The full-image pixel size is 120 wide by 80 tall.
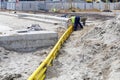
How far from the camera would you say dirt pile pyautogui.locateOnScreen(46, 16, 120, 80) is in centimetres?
955

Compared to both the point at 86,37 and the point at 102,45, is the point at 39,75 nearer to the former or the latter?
the point at 102,45

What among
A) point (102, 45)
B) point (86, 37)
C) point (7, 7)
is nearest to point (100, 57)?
point (102, 45)

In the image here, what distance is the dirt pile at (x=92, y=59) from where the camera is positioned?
9547 millimetres

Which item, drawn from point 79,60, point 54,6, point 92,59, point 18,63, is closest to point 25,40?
point 18,63

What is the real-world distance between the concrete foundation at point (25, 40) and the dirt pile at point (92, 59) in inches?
40.4

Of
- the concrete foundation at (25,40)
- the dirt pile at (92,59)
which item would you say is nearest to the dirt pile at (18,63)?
the concrete foundation at (25,40)

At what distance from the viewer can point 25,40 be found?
46.7 feet

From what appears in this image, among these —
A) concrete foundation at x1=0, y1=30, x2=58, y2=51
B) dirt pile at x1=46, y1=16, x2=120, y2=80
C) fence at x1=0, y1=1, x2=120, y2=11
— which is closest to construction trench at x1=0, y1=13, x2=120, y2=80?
dirt pile at x1=46, y1=16, x2=120, y2=80

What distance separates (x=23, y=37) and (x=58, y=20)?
1203cm

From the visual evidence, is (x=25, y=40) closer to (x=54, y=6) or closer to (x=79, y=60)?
(x=79, y=60)

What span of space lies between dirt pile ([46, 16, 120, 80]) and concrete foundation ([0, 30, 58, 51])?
103 centimetres

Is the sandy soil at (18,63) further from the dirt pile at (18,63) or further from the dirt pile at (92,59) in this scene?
the dirt pile at (92,59)

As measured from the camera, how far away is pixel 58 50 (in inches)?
527

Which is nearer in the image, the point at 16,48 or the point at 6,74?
the point at 6,74
